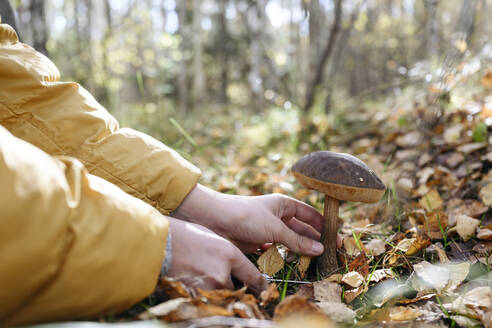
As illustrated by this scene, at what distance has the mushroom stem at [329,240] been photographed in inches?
58.5

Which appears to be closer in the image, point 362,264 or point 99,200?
point 99,200

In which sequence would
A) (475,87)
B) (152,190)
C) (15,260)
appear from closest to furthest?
(15,260)
(152,190)
(475,87)

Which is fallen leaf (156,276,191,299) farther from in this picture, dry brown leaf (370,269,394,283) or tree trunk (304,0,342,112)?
tree trunk (304,0,342,112)

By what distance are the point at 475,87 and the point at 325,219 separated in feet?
10.6

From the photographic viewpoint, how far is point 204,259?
1175mm

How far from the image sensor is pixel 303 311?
1043 millimetres

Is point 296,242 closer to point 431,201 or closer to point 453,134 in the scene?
point 431,201

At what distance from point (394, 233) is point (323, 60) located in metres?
3.04

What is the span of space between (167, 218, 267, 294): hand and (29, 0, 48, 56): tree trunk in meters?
2.96

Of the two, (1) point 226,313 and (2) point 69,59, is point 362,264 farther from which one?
(2) point 69,59

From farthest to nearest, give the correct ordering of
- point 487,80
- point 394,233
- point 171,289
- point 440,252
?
point 487,80 → point 394,233 → point 440,252 → point 171,289

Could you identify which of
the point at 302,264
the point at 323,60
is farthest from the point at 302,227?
the point at 323,60

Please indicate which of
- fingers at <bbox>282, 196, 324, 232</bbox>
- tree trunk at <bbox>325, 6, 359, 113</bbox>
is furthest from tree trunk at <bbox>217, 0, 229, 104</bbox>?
fingers at <bbox>282, 196, 324, 232</bbox>

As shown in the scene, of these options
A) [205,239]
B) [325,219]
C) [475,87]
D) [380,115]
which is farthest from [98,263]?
[475,87]
